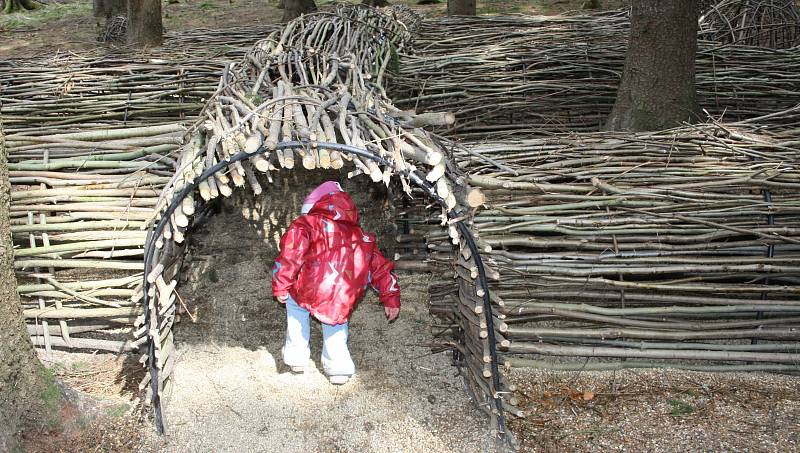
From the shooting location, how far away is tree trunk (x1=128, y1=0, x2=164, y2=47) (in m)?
5.93

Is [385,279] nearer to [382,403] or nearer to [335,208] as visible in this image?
[335,208]

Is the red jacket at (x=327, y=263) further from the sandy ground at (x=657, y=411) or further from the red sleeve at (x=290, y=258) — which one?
the sandy ground at (x=657, y=411)

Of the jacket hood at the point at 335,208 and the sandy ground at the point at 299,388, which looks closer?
the sandy ground at the point at 299,388

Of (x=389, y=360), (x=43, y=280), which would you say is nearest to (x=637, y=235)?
(x=389, y=360)

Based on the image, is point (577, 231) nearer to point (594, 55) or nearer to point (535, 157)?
point (535, 157)

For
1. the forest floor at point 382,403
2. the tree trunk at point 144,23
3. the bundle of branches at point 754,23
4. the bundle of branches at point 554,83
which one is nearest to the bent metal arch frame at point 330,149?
the forest floor at point 382,403

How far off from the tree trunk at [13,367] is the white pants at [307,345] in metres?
1.06

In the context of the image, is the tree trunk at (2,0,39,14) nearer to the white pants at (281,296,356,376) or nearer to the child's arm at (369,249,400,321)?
the white pants at (281,296,356,376)

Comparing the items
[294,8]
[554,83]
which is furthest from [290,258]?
[294,8]

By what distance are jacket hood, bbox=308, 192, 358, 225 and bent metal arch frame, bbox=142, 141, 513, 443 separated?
1.93 ft

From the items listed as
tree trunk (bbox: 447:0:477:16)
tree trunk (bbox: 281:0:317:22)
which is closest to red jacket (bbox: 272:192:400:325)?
tree trunk (bbox: 447:0:477:16)

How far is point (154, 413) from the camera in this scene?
3.01 metres

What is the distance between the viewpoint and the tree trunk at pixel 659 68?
405 cm

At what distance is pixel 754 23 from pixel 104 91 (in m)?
5.21
